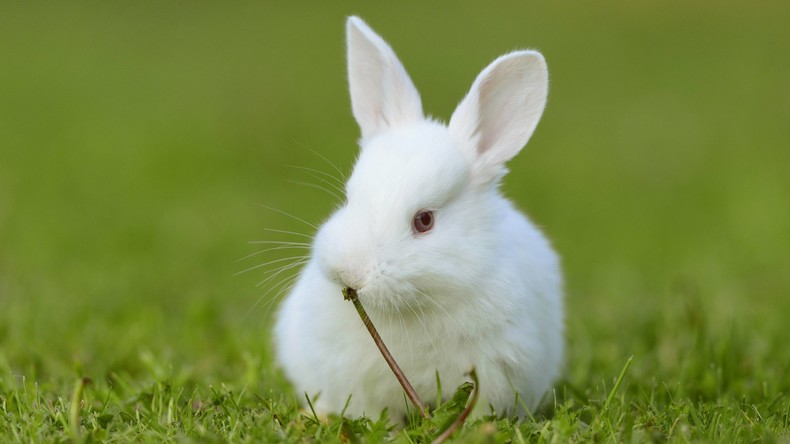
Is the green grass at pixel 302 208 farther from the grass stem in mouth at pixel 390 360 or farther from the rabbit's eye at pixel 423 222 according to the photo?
the rabbit's eye at pixel 423 222

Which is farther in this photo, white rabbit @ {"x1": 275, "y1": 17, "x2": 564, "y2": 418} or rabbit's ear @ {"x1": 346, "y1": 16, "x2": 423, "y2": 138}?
rabbit's ear @ {"x1": 346, "y1": 16, "x2": 423, "y2": 138}

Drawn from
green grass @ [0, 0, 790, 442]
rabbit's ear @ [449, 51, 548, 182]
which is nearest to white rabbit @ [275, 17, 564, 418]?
rabbit's ear @ [449, 51, 548, 182]

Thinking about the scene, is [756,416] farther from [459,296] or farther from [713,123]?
[713,123]

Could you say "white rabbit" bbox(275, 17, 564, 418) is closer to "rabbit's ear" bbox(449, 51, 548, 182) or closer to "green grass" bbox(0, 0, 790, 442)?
"rabbit's ear" bbox(449, 51, 548, 182)

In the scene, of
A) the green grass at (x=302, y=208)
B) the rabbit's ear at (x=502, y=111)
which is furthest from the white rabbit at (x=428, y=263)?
the green grass at (x=302, y=208)

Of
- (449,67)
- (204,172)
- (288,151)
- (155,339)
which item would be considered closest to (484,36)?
(449,67)

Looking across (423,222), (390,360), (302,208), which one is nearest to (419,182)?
(423,222)

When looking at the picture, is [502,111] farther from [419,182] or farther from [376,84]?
[419,182]
